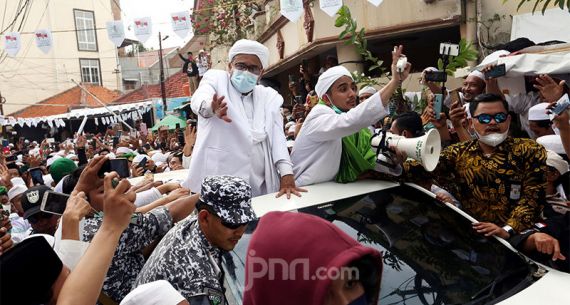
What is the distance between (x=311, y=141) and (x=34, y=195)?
2046 millimetres

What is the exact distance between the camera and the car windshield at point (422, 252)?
7.04 ft

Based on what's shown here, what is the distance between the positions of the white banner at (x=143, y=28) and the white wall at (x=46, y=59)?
21665mm

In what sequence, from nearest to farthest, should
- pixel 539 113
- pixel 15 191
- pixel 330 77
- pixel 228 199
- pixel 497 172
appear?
pixel 228 199 < pixel 497 172 < pixel 330 77 < pixel 539 113 < pixel 15 191

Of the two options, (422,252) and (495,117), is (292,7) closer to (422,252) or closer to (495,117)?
(495,117)

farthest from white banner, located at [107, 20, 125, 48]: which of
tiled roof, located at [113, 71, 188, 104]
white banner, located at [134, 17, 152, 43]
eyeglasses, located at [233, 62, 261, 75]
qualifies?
tiled roof, located at [113, 71, 188, 104]

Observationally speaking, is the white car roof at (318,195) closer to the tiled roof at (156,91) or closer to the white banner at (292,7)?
the white banner at (292,7)

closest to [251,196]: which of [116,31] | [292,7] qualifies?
[292,7]

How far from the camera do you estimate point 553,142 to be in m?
3.76

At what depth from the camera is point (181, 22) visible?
11.8 m

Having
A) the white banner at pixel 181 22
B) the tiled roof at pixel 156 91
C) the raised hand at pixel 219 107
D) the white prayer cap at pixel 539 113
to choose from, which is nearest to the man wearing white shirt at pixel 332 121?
the raised hand at pixel 219 107

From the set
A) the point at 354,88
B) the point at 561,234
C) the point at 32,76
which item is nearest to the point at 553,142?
the point at 561,234

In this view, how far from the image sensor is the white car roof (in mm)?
2822

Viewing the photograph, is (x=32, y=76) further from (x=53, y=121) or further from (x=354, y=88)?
(x=354, y=88)

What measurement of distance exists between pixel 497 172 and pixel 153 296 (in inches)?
86.9
